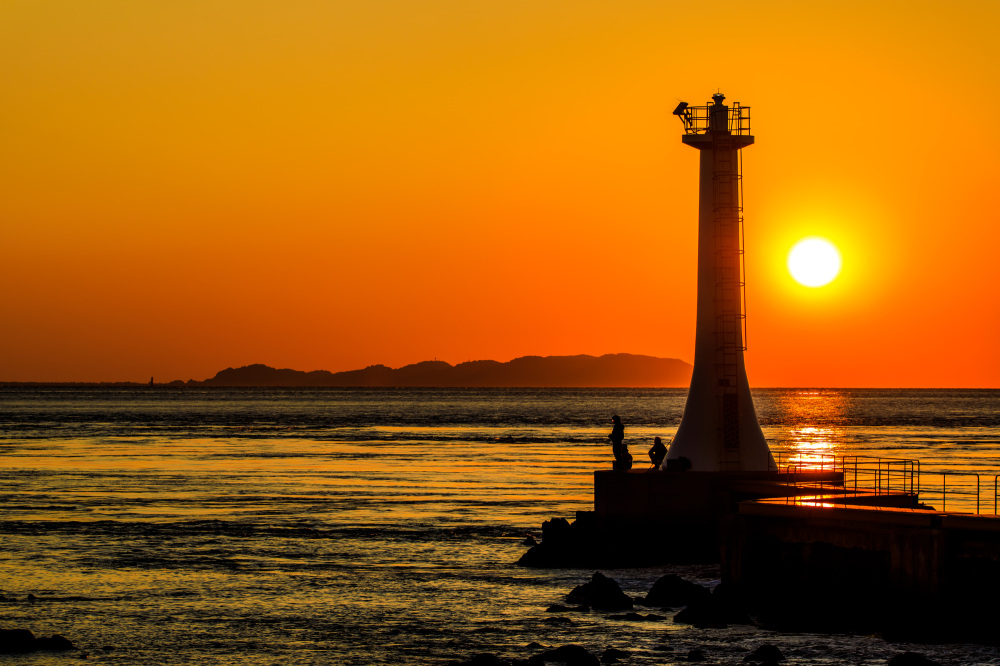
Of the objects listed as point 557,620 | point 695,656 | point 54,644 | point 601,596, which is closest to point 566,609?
point 601,596

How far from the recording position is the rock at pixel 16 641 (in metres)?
19.7

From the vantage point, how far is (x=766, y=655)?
57.4 feet

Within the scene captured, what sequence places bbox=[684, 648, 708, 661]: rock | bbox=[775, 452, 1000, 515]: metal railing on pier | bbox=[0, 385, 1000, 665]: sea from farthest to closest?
bbox=[775, 452, 1000, 515]: metal railing on pier, bbox=[0, 385, 1000, 665]: sea, bbox=[684, 648, 708, 661]: rock

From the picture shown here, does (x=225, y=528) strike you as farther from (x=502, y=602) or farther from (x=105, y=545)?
(x=502, y=602)

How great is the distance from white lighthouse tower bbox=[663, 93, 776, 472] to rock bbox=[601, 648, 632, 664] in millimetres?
9641

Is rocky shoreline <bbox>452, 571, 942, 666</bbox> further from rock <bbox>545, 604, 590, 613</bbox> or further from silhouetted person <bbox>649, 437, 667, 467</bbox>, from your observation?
silhouetted person <bbox>649, 437, 667, 467</bbox>

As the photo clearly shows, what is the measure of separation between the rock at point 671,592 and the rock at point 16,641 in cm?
1074

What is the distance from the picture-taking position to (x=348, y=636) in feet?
69.1

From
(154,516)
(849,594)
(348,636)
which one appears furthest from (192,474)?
(849,594)

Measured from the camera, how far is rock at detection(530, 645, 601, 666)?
57.1ft

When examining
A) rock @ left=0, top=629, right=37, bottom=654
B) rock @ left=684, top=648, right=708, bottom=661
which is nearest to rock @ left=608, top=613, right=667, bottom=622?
rock @ left=684, top=648, right=708, bottom=661

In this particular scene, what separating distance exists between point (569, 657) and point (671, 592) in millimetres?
4877

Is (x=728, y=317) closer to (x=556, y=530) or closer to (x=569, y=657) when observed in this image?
(x=556, y=530)

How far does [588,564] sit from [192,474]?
32.0 m
